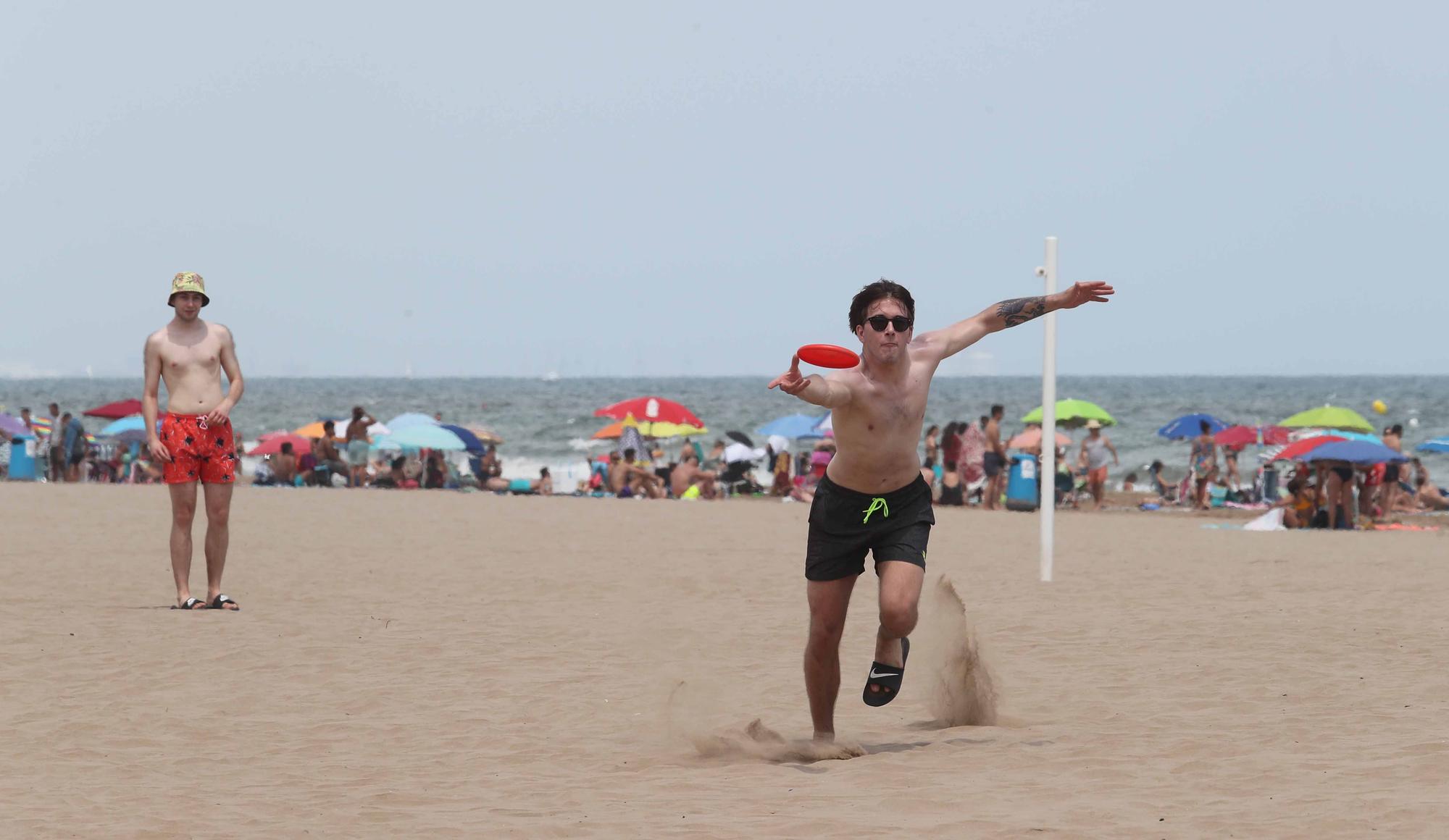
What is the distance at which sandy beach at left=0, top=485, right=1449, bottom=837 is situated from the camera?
4629 mm

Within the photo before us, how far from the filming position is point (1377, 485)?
20703 millimetres

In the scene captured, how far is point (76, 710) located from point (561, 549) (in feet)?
25.5

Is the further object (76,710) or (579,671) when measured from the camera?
(579,671)

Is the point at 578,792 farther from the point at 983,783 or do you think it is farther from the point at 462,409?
the point at 462,409

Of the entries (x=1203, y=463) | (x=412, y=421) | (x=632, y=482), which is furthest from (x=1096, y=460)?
(x=412, y=421)

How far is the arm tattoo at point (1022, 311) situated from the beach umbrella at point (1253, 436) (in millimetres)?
19775

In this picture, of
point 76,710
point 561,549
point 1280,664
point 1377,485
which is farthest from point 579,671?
point 1377,485

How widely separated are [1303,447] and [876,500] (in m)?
14.1

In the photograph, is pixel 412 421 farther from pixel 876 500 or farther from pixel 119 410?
pixel 876 500

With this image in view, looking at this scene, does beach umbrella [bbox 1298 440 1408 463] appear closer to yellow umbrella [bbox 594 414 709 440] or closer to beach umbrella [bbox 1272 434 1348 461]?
beach umbrella [bbox 1272 434 1348 461]

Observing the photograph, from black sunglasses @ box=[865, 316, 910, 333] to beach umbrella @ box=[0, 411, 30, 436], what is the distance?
2545 centimetres

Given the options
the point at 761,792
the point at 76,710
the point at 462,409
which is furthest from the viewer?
the point at 462,409

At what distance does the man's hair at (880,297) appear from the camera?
5.43m

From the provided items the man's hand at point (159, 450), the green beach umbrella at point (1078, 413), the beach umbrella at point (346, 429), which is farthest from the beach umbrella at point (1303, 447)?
the beach umbrella at point (346, 429)
